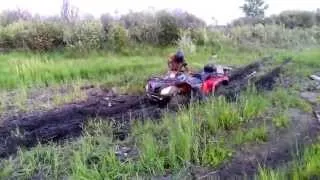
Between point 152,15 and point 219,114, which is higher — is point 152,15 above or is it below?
above

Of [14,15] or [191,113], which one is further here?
[14,15]

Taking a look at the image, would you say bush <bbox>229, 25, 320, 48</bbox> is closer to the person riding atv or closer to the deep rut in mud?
the deep rut in mud

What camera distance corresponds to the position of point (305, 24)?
20188 mm

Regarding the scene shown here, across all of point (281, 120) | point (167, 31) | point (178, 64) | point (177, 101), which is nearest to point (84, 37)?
point (167, 31)

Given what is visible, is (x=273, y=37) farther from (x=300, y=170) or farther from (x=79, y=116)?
(x=300, y=170)

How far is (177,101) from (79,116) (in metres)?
1.58

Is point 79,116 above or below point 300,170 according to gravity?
below

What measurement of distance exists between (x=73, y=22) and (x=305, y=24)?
962 centimetres

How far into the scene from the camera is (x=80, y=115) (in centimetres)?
836

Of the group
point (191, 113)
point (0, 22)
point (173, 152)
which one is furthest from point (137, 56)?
point (173, 152)

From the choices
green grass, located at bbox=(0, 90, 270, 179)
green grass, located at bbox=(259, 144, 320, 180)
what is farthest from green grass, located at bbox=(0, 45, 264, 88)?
green grass, located at bbox=(259, 144, 320, 180)

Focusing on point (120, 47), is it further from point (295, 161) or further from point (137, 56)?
point (295, 161)

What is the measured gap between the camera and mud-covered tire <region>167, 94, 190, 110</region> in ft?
25.8

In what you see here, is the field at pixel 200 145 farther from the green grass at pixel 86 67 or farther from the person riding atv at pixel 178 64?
the green grass at pixel 86 67
